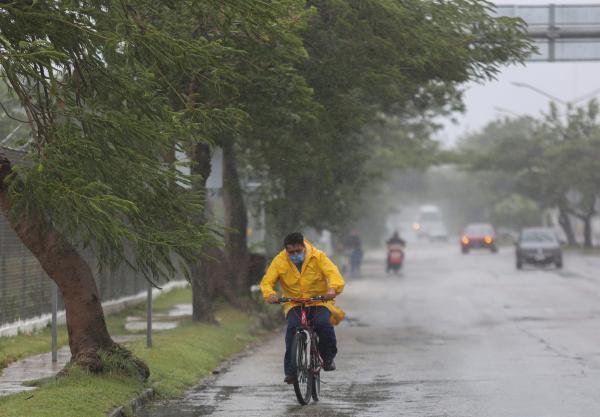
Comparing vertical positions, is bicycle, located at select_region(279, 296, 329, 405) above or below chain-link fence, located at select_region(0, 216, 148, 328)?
below

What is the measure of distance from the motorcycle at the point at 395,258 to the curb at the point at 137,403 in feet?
121

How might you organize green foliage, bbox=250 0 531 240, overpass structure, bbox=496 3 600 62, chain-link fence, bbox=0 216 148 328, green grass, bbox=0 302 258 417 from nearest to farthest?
green grass, bbox=0 302 258 417 → chain-link fence, bbox=0 216 148 328 → green foliage, bbox=250 0 531 240 → overpass structure, bbox=496 3 600 62

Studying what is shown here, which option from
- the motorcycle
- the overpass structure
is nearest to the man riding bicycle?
the overpass structure

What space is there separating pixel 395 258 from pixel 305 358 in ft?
123

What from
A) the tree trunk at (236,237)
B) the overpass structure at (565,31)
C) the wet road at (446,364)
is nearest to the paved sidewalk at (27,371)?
the wet road at (446,364)

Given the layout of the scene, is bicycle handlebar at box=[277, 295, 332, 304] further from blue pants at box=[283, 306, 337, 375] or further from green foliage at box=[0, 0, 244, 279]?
green foliage at box=[0, 0, 244, 279]

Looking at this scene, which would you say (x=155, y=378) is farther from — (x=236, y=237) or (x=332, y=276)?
(x=236, y=237)

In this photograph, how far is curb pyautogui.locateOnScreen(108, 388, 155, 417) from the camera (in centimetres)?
1177

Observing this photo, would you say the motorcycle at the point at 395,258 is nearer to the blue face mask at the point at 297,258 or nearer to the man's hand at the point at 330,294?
the blue face mask at the point at 297,258

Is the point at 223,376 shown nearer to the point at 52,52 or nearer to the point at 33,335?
the point at 33,335

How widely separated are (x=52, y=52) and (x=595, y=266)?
44663mm

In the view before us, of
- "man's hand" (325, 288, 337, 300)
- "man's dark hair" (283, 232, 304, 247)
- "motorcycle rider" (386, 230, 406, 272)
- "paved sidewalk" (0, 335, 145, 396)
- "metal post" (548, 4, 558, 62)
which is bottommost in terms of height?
"paved sidewalk" (0, 335, 145, 396)

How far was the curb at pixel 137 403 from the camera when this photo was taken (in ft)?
38.6

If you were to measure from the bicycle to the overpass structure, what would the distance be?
20.1 meters
